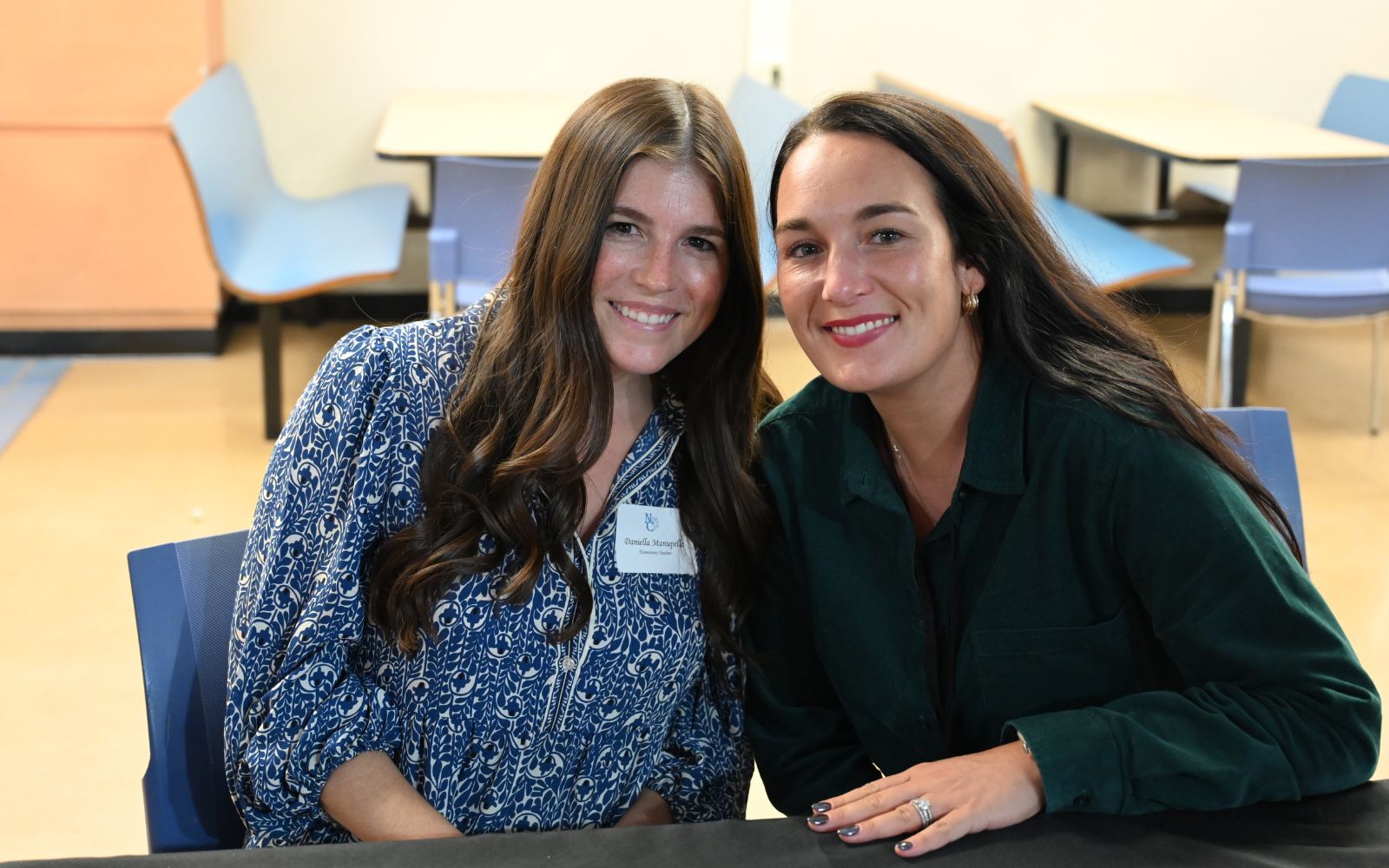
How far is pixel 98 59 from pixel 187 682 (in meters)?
3.96

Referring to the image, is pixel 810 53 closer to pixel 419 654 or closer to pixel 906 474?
pixel 906 474

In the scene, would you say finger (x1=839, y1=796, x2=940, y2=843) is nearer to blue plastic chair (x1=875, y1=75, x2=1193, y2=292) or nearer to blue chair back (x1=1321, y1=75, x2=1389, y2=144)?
blue plastic chair (x1=875, y1=75, x2=1193, y2=292)

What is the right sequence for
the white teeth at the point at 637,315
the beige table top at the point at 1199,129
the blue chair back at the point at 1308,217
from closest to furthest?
the white teeth at the point at 637,315
the blue chair back at the point at 1308,217
the beige table top at the point at 1199,129

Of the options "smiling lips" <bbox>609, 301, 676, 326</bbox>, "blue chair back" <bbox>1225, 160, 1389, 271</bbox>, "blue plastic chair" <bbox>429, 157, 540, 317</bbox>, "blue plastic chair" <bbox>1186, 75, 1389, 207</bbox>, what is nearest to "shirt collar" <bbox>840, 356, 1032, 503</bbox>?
"smiling lips" <bbox>609, 301, 676, 326</bbox>

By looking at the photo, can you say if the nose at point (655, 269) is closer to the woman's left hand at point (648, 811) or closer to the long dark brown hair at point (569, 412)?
the long dark brown hair at point (569, 412)

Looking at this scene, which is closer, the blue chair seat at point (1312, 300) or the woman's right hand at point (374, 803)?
the woman's right hand at point (374, 803)

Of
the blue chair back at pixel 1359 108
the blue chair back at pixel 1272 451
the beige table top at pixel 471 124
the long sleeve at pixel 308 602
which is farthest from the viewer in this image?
the blue chair back at pixel 1359 108

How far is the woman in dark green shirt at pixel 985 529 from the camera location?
4.32ft

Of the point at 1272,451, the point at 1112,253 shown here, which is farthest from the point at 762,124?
the point at 1272,451

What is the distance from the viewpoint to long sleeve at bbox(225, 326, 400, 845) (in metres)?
1.44

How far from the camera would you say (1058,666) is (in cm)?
147

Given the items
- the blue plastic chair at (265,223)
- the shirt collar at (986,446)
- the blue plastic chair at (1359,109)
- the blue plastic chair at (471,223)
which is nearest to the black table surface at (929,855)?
the shirt collar at (986,446)

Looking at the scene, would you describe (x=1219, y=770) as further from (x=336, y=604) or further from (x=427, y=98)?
(x=427, y=98)

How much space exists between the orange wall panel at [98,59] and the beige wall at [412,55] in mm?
482
